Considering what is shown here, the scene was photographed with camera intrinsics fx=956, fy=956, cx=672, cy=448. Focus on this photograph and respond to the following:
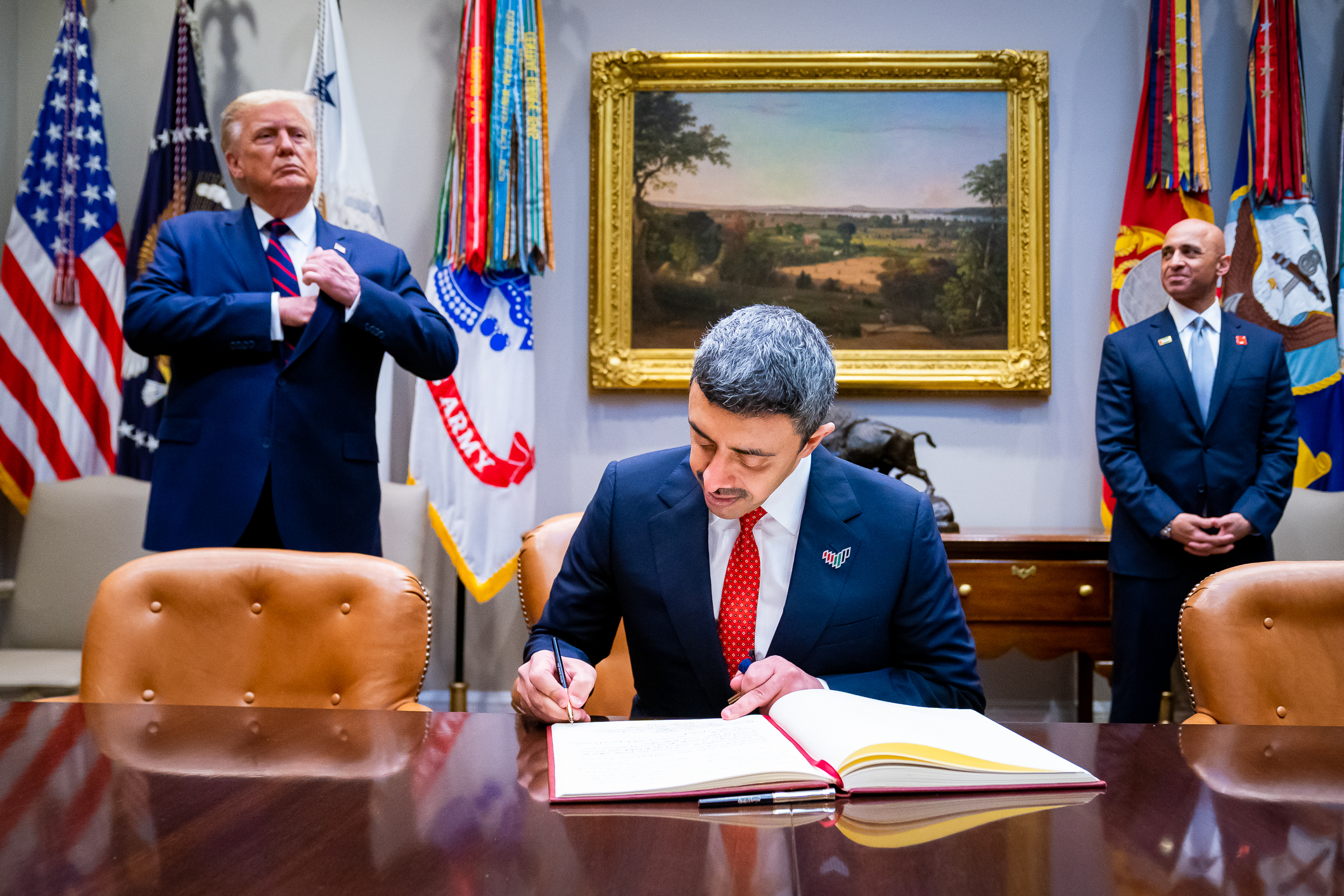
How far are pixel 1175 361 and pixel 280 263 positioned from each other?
273cm

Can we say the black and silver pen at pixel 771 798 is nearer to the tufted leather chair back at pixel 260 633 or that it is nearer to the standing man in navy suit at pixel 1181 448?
the tufted leather chair back at pixel 260 633

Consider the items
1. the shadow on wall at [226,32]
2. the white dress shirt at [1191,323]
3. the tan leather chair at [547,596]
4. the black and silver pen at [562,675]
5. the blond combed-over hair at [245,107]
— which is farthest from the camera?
the shadow on wall at [226,32]

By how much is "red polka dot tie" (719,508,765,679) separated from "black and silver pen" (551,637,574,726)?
0.25 metres

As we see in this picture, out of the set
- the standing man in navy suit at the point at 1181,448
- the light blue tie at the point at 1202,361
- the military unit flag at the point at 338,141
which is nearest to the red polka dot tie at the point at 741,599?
the standing man in navy suit at the point at 1181,448

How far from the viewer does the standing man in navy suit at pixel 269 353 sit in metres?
2.20

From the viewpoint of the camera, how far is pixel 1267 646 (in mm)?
1581

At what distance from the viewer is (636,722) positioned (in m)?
1.22

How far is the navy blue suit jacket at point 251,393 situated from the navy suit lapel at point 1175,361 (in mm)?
2312

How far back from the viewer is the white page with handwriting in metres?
0.94

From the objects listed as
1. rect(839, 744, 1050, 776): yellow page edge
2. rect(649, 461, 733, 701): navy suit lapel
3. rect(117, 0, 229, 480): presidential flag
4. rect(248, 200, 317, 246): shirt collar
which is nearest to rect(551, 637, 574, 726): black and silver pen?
rect(649, 461, 733, 701): navy suit lapel

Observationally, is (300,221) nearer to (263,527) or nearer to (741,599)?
(263,527)

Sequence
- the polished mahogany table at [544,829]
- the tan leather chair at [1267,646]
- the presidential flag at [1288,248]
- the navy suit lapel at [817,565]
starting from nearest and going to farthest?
the polished mahogany table at [544,829] < the navy suit lapel at [817,565] < the tan leather chair at [1267,646] < the presidential flag at [1288,248]

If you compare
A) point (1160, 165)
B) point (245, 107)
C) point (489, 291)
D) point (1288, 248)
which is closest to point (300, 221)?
point (245, 107)

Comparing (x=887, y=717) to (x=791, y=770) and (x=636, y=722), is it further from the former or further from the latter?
(x=636, y=722)
